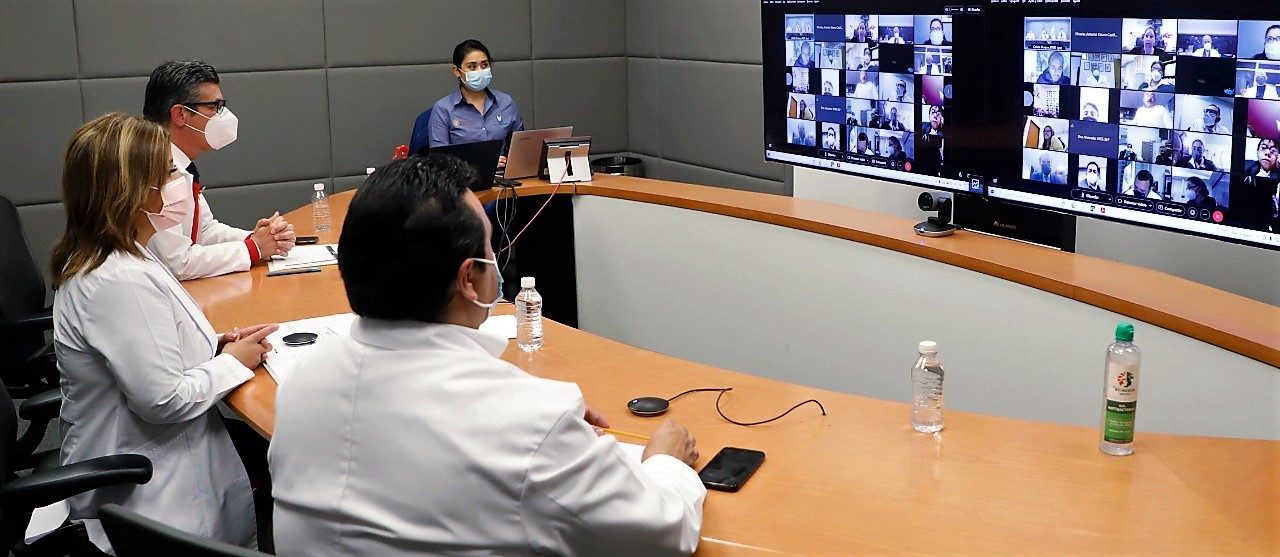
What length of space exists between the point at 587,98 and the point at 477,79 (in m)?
1.23

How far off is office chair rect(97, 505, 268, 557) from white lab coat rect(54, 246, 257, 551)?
71cm

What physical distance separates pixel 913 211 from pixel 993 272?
1.23 metres

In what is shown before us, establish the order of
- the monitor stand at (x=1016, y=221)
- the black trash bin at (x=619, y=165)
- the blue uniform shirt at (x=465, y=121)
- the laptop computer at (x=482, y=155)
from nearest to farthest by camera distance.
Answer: the monitor stand at (x=1016, y=221) → the laptop computer at (x=482, y=155) → the blue uniform shirt at (x=465, y=121) → the black trash bin at (x=619, y=165)

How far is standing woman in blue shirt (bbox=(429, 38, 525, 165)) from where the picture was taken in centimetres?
520

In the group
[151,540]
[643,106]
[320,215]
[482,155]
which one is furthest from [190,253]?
[643,106]

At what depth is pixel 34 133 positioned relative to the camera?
5.01 meters

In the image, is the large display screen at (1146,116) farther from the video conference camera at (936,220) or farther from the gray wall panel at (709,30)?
the gray wall panel at (709,30)

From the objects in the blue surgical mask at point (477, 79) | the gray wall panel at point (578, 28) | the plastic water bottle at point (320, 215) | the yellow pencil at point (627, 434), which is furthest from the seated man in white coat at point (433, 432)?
the gray wall panel at point (578, 28)

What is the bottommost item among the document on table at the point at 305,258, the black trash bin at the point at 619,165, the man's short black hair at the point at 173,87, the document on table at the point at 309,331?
the document on table at the point at 309,331

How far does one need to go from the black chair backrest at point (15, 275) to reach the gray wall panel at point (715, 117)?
323cm

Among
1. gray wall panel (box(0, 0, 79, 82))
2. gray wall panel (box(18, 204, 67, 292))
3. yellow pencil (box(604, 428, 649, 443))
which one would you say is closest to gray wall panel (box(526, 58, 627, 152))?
gray wall panel (box(0, 0, 79, 82))

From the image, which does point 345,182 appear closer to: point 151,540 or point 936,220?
point 936,220

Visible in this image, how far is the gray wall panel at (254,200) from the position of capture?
5.44 m

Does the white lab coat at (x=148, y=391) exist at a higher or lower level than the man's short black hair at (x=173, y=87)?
lower
